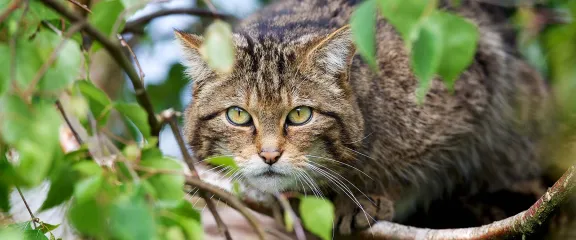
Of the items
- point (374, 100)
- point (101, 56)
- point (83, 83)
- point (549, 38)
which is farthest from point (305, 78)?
point (101, 56)

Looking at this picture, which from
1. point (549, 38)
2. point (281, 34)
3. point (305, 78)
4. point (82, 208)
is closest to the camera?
point (82, 208)

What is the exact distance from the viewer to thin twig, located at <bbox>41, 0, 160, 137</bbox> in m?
1.70

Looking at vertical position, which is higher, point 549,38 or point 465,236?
point 549,38

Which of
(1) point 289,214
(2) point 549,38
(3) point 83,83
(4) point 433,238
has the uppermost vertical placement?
(3) point 83,83

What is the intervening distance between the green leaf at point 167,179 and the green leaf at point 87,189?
189 mm

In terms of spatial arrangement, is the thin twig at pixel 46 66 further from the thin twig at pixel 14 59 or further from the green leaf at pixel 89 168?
the green leaf at pixel 89 168

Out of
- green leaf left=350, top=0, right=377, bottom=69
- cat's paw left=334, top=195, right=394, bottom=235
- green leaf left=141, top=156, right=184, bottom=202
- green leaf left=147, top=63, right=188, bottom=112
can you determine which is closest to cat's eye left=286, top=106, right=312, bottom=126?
cat's paw left=334, top=195, right=394, bottom=235

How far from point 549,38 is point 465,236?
156 cm

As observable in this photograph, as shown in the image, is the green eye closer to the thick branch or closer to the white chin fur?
the white chin fur

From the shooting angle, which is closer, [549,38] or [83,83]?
[83,83]

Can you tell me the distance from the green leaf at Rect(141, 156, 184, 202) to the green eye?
126 centimetres

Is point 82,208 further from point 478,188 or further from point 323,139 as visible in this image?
point 478,188

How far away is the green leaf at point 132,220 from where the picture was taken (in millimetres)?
1566

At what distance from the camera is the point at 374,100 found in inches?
143
